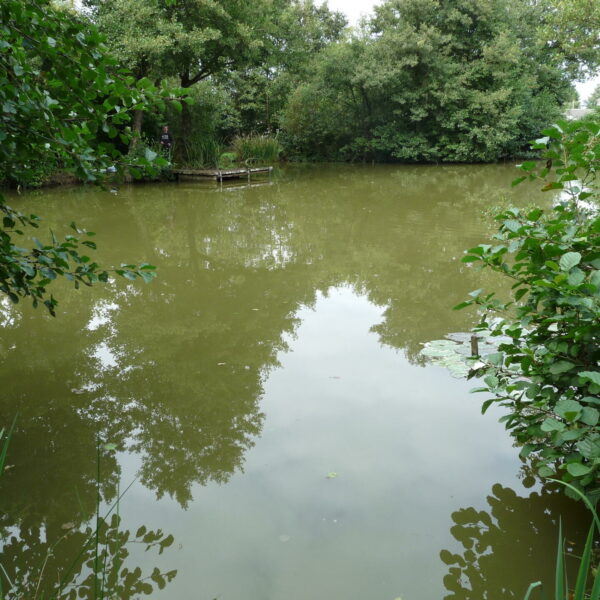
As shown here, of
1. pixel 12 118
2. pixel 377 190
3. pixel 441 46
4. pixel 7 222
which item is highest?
pixel 441 46

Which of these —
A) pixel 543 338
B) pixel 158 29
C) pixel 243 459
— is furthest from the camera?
pixel 158 29

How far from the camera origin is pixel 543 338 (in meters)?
2.31

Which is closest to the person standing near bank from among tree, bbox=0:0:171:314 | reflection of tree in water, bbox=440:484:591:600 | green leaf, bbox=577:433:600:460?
tree, bbox=0:0:171:314

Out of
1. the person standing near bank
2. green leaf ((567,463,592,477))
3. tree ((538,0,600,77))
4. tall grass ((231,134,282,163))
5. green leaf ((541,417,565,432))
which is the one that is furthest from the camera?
tall grass ((231,134,282,163))

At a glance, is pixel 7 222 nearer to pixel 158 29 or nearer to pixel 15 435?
pixel 15 435

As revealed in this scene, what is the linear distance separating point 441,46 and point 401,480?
20914 mm

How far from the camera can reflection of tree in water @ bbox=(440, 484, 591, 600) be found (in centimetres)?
218

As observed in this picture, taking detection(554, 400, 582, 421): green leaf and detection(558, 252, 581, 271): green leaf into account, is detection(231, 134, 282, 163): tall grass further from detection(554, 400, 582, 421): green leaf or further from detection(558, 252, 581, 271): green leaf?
detection(554, 400, 582, 421): green leaf

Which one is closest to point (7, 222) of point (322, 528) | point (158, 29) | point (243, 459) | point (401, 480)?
point (243, 459)

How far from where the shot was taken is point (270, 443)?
10.5 feet

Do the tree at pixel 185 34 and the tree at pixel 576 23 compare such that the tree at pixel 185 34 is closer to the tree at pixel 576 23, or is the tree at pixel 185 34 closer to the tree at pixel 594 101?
the tree at pixel 576 23

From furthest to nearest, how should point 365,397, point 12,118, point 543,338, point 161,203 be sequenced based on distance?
point 161,203, point 365,397, point 543,338, point 12,118

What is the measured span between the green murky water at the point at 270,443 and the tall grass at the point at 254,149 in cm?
1226

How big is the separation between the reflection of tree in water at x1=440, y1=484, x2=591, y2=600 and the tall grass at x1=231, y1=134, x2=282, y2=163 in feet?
54.0
